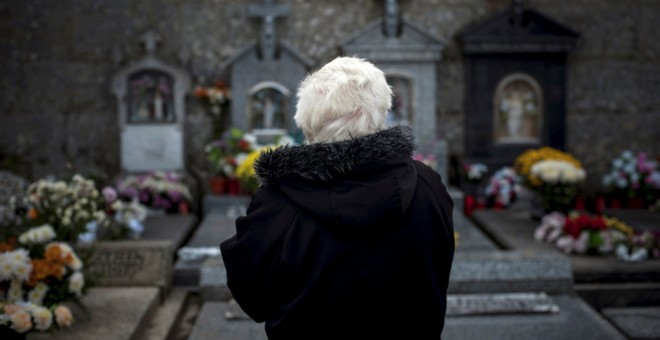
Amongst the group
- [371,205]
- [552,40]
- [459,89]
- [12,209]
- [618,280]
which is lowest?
[618,280]

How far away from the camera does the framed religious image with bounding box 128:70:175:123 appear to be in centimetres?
866

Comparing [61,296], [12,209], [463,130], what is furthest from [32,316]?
[463,130]

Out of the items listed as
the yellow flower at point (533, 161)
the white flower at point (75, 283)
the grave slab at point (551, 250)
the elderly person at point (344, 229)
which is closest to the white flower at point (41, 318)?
the white flower at point (75, 283)

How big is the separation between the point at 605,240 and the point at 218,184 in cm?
422

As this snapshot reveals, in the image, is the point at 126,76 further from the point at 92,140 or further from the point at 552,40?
the point at 552,40

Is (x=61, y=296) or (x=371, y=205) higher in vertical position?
(x=371, y=205)

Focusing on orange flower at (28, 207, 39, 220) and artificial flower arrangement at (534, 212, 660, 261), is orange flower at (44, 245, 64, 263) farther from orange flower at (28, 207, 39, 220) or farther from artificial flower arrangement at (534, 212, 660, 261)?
artificial flower arrangement at (534, 212, 660, 261)

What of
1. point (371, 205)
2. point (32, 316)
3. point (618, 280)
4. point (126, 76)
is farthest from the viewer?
point (126, 76)

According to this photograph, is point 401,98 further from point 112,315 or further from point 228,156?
point 112,315

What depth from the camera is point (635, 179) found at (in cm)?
814

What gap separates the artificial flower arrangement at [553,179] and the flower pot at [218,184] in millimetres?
3253

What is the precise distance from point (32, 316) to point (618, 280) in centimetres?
407

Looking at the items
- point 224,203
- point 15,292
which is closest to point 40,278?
point 15,292

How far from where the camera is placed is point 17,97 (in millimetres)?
8805
